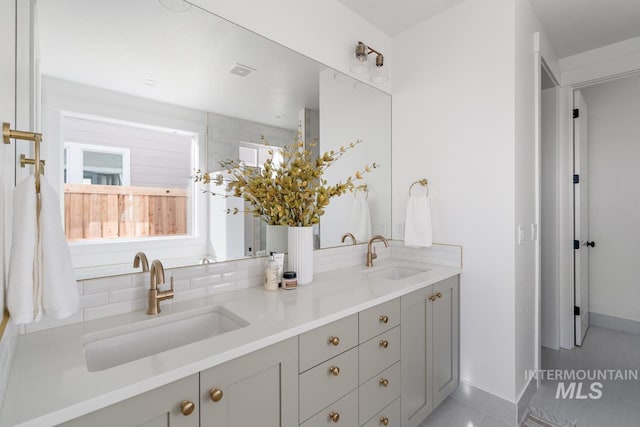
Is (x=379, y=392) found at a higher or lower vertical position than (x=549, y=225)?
lower

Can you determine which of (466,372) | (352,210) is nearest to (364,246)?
(352,210)

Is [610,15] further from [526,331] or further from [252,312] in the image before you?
[252,312]

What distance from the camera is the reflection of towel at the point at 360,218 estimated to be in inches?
88.0

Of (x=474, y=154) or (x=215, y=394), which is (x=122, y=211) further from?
(x=474, y=154)

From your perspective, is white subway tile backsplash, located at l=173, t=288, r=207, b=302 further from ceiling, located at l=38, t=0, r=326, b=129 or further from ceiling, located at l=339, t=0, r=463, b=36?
ceiling, located at l=339, t=0, r=463, b=36

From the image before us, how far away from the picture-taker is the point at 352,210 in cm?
223

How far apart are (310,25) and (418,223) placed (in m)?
1.44

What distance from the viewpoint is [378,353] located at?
145 cm

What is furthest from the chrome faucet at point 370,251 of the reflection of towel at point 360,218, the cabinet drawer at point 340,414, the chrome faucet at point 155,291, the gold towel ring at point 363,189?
the chrome faucet at point 155,291

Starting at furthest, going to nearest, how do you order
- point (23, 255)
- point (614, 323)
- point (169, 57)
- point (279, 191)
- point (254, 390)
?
point (614, 323)
point (279, 191)
point (169, 57)
point (254, 390)
point (23, 255)

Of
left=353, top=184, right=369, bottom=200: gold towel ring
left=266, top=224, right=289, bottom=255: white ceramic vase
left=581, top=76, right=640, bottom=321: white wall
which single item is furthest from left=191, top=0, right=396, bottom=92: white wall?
left=581, top=76, right=640, bottom=321: white wall

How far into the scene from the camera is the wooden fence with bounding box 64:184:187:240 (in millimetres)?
1152

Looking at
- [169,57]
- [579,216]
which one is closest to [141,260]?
[169,57]

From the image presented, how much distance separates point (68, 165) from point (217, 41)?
2.81ft
